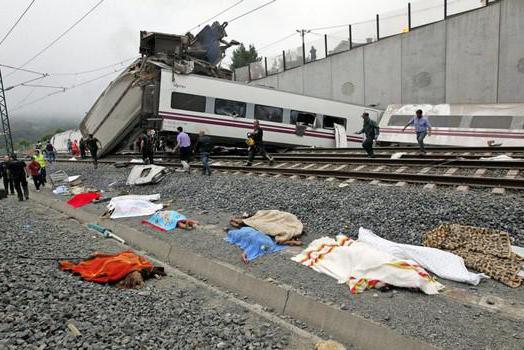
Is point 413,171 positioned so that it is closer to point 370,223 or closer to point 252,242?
point 370,223

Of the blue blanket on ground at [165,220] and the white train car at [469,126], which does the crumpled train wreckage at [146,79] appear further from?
the white train car at [469,126]

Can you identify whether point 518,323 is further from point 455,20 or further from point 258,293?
point 455,20

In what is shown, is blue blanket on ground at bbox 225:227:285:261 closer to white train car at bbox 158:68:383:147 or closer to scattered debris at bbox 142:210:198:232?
scattered debris at bbox 142:210:198:232

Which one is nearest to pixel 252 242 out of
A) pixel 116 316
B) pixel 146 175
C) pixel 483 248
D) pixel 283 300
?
pixel 283 300

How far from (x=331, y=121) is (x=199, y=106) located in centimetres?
696

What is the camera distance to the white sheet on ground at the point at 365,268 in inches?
183

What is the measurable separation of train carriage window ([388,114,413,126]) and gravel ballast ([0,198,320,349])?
18.6m

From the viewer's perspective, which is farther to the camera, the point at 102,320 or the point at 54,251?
the point at 54,251

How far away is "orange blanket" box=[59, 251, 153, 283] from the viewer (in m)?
5.57

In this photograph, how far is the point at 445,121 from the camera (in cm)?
1986

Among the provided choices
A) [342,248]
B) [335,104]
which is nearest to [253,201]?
[342,248]

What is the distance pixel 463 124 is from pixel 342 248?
1642 cm

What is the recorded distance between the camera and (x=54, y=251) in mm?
6984

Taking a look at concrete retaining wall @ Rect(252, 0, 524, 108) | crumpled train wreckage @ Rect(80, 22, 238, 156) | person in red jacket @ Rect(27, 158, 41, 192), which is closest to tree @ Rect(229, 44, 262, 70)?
concrete retaining wall @ Rect(252, 0, 524, 108)
